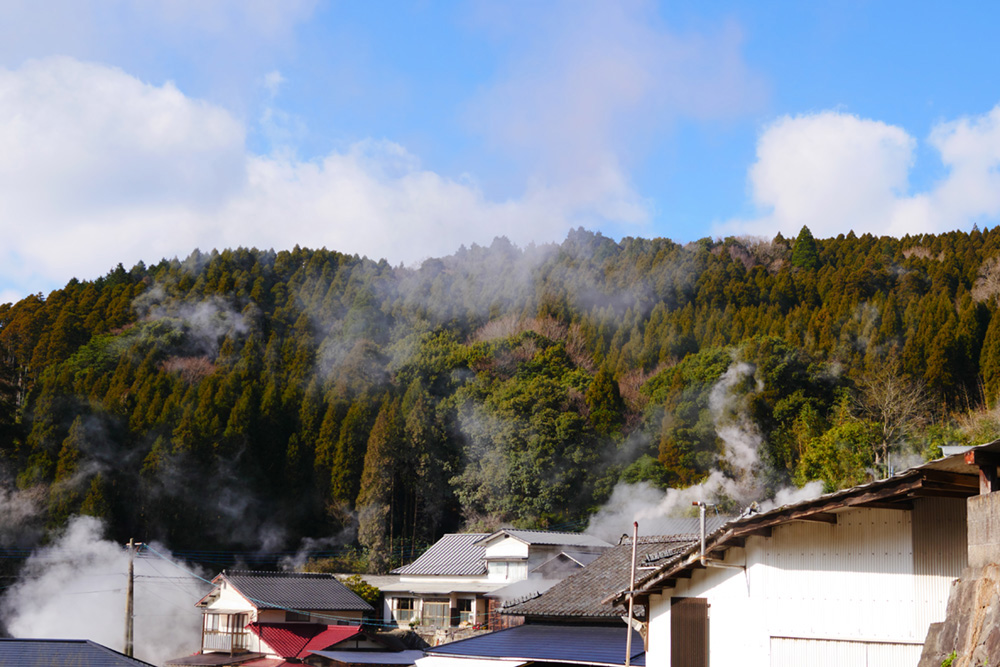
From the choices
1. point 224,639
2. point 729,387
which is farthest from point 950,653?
point 729,387

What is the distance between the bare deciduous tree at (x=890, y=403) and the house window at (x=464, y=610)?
13748 mm

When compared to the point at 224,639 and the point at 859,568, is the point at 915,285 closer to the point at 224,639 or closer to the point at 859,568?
the point at 224,639

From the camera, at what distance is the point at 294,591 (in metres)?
28.1

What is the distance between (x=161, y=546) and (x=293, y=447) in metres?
7.43

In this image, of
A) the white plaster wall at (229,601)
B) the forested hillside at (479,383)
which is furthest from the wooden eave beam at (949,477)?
the white plaster wall at (229,601)

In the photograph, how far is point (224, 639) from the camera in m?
26.9

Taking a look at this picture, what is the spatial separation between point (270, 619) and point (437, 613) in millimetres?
5851

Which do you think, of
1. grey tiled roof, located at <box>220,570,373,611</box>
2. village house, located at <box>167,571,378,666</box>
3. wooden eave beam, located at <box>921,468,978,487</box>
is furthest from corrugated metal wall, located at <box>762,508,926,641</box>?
grey tiled roof, located at <box>220,570,373,611</box>

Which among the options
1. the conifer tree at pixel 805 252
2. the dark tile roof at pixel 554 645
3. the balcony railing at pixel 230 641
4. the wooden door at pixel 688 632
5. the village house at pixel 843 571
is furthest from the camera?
the conifer tree at pixel 805 252

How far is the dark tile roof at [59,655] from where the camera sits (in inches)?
474

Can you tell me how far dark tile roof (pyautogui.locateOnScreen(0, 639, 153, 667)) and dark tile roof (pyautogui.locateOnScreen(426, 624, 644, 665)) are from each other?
6.27 metres

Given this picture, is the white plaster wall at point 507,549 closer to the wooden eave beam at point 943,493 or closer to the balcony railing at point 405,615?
the balcony railing at point 405,615

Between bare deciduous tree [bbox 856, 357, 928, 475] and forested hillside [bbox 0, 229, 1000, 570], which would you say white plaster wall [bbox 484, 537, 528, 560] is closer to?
forested hillside [bbox 0, 229, 1000, 570]

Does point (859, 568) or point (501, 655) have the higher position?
point (859, 568)
